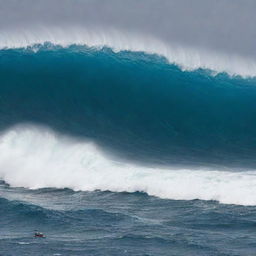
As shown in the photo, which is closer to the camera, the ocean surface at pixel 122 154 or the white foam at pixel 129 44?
the ocean surface at pixel 122 154

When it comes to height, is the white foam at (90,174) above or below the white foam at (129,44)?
below

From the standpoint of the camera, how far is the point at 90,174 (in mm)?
25047

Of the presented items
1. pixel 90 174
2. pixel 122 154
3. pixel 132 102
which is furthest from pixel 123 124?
pixel 90 174

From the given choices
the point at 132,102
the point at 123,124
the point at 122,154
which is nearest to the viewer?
the point at 122,154

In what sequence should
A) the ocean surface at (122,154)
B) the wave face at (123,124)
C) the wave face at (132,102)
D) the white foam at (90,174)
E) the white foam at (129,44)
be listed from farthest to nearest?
1. the white foam at (129,44)
2. the wave face at (132,102)
3. the wave face at (123,124)
4. the white foam at (90,174)
5. the ocean surface at (122,154)

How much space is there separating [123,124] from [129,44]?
5178 mm

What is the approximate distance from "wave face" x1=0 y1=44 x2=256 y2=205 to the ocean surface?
4 cm

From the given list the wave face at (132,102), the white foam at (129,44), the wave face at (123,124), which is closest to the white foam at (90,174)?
the wave face at (123,124)

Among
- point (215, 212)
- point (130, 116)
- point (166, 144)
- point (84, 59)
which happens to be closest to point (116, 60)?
point (84, 59)

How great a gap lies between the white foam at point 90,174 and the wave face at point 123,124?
3 centimetres

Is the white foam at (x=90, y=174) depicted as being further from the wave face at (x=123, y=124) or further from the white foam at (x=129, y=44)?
the white foam at (x=129, y=44)

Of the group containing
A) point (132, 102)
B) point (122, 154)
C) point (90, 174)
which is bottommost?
point (90, 174)

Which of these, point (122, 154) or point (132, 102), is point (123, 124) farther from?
point (122, 154)

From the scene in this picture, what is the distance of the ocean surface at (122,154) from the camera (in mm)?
19109
